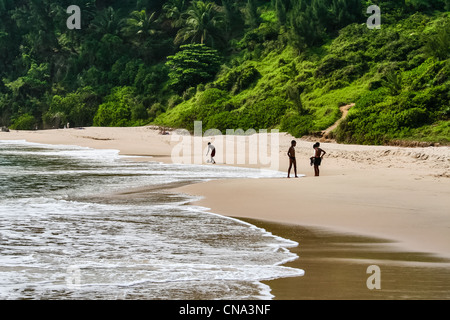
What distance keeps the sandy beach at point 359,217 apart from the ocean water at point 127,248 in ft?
1.75

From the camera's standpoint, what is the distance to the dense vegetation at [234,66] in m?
29.0

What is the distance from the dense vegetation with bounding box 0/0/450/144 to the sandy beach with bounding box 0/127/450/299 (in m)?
4.84

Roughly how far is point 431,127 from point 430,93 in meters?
2.35

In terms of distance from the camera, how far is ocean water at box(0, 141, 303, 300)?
690 cm

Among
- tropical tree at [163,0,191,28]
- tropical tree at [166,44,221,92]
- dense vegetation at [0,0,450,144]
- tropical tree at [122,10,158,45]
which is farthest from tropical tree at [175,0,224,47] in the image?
tropical tree at [122,10,158,45]

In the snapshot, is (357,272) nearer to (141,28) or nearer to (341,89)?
(341,89)

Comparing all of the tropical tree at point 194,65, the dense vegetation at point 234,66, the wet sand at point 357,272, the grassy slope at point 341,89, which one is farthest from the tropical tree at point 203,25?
the wet sand at point 357,272

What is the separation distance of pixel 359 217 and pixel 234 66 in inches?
1495

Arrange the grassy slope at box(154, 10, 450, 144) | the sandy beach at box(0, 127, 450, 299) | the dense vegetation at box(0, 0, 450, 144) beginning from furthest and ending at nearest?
the dense vegetation at box(0, 0, 450, 144), the grassy slope at box(154, 10, 450, 144), the sandy beach at box(0, 127, 450, 299)

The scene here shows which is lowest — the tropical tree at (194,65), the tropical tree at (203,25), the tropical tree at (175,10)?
the tropical tree at (194,65)

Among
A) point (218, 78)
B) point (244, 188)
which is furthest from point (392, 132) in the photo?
point (218, 78)

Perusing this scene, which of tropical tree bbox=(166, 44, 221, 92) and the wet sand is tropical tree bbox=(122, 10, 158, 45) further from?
the wet sand

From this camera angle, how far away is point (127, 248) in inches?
355

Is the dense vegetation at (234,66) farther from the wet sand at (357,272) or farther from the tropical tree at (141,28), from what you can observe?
the wet sand at (357,272)
